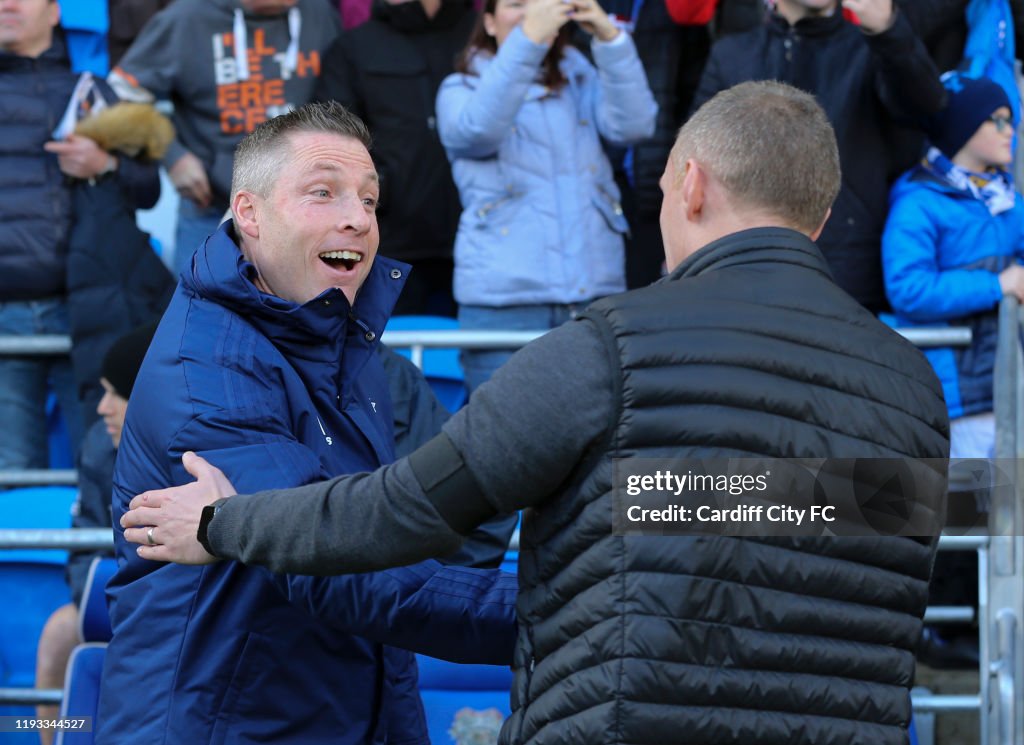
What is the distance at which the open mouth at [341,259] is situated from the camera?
301 centimetres

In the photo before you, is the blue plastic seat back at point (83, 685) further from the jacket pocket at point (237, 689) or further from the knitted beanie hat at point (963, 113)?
the knitted beanie hat at point (963, 113)

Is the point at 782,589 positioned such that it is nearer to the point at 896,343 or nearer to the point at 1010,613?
the point at 896,343

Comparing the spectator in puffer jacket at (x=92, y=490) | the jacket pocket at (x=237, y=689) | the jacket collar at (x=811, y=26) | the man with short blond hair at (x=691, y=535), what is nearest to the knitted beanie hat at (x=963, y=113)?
the jacket collar at (x=811, y=26)

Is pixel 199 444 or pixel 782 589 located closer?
pixel 782 589

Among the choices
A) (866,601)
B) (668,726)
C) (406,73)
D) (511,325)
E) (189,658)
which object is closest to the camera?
(668,726)

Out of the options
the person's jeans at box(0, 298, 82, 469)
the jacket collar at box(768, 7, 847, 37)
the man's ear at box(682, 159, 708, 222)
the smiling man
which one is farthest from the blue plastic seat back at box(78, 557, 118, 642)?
the jacket collar at box(768, 7, 847, 37)

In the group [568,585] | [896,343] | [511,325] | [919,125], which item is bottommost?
[568,585]

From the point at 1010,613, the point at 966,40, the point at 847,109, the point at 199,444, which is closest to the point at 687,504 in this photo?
the point at 199,444

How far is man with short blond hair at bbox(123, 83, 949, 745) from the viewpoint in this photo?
218cm

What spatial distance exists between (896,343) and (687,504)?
1.70 feet

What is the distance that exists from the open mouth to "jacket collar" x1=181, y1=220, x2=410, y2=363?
14cm

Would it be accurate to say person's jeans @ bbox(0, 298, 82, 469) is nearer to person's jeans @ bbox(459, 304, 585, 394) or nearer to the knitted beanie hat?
person's jeans @ bbox(459, 304, 585, 394)

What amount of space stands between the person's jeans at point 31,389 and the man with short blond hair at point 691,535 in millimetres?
3903

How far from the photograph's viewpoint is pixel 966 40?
619 centimetres
